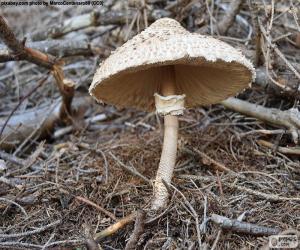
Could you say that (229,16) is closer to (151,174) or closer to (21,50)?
(151,174)

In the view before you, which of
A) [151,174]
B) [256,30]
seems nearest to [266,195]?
[151,174]

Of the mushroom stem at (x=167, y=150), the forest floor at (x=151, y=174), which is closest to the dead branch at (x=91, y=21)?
the forest floor at (x=151, y=174)

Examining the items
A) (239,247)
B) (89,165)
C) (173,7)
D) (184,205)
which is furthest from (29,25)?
(239,247)

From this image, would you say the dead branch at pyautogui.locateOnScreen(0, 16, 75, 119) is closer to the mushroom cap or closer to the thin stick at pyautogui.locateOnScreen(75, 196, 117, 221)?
the mushroom cap

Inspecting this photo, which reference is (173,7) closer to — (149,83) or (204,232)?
(149,83)

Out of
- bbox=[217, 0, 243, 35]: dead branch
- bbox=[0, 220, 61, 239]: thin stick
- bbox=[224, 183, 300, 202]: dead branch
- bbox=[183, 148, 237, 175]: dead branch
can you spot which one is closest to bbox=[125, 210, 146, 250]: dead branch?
bbox=[0, 220, 61, 239]: thin stick

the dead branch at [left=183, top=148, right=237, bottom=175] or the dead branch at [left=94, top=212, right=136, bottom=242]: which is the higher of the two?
the dead branch at [left=94, top=212, right=136, bottom=242]
